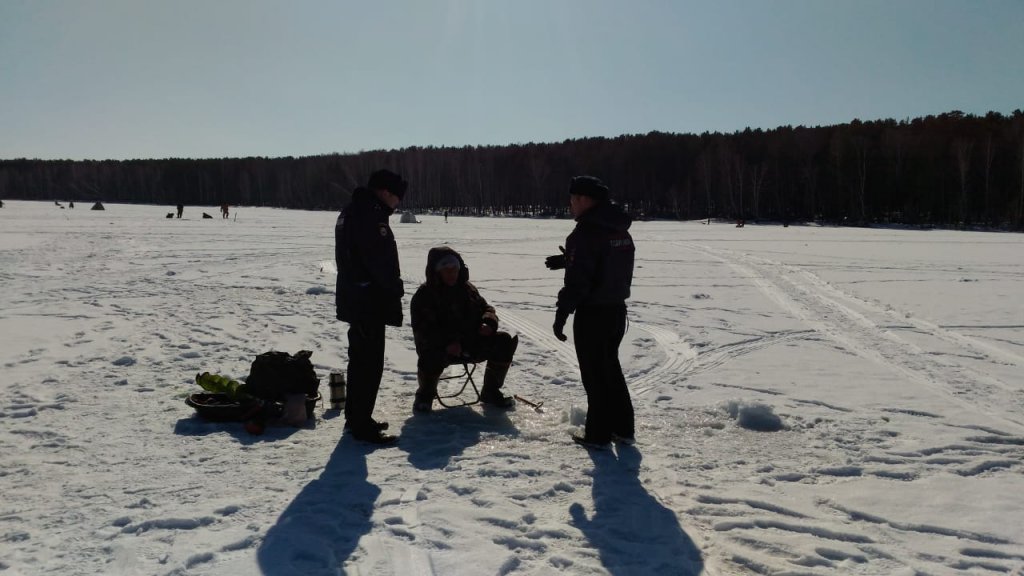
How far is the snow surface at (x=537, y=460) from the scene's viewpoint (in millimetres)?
2850

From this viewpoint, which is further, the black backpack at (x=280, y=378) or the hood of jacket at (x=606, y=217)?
the black backpack at (x=280, y=378)

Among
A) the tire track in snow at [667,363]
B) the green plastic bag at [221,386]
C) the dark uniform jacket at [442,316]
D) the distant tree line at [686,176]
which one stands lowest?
the tire track in snow at [667,363]

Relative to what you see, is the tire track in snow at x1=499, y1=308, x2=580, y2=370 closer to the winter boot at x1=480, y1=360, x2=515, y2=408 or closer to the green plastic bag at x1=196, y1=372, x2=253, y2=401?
the winter boot at x1=480, y1=360, x2=515, y2=408

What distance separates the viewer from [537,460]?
396cm

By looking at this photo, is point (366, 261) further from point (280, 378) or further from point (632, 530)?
point (632, 530)

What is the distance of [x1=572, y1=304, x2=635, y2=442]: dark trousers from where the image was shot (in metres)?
4.08

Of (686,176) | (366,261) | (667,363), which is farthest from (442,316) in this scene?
(686,176)

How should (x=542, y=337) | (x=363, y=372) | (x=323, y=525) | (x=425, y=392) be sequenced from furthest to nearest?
(x=542, y=337) < (x=425, y=392) < (x=363, y=372) < (x=323, y=525)

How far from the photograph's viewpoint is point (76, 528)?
9.68ft

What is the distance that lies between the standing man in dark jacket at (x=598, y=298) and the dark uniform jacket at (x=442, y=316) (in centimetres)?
91

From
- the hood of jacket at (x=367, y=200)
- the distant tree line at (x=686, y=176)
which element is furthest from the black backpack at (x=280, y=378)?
the distant tree line at (x=686, y=176)

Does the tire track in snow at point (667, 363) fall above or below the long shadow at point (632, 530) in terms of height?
above

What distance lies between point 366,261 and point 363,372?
751 millimetres

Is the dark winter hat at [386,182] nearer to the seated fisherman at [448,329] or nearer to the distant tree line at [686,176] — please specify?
the seated fisherman at [448,329]
